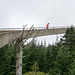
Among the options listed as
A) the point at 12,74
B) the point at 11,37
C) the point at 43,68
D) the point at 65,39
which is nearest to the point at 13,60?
the point at 12,74

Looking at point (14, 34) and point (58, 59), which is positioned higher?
point (14, 34)

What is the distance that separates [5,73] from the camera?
25.2 meters

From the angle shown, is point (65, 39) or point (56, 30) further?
point (65, 39)

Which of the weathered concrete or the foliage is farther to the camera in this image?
the foliage

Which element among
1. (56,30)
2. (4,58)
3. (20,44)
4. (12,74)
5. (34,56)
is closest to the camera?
(20,44)

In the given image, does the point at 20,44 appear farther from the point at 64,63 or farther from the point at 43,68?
the point at 43,68

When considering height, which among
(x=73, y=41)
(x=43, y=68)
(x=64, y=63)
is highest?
(x=73, y=41)

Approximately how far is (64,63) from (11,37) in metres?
9.09

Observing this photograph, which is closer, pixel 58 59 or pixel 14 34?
pixel 14 34

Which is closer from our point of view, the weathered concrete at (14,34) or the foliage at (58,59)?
the weathered concrete at (14,34)

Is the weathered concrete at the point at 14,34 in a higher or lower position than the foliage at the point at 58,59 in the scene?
higher

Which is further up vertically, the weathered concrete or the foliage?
the weathered concrete

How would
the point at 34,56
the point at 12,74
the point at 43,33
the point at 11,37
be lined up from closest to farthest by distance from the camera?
the point at 11,37 → the point at 43,33 → the point at 12,74 → the point at 34,56

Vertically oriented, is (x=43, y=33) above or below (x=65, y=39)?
above
